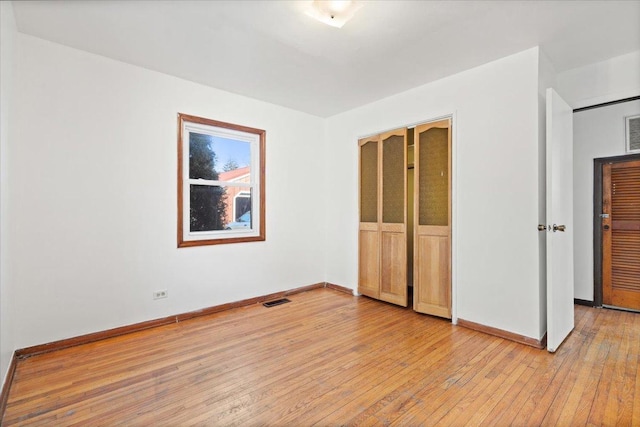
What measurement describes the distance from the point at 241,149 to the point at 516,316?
3.71m

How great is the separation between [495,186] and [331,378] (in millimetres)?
2382

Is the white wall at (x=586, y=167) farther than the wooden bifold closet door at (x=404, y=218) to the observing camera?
Yes

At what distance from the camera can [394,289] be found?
3.82 m

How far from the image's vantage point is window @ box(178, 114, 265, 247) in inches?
133

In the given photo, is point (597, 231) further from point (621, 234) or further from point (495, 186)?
point (495, 186)

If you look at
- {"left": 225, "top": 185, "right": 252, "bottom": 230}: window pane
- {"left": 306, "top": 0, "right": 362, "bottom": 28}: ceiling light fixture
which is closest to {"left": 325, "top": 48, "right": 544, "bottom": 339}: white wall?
{"left": 306, "top": 0, "right": 362, "bottom": 28}: ceiling light fixture

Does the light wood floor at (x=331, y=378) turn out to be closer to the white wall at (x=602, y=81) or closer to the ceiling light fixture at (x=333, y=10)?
the white wall at (x=602, y=81)

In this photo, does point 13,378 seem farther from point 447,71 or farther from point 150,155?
point 447,71

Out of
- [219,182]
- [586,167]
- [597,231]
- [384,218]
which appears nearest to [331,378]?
[384,218]

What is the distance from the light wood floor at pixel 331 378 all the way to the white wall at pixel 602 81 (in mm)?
2394

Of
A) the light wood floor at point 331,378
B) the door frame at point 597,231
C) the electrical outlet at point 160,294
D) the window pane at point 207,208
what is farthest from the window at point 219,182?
the door frame at point 597,231

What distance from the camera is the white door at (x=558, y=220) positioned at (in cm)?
254

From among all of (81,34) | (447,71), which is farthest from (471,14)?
(81,34)

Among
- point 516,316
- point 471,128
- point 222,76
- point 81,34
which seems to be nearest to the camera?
point 81,34
